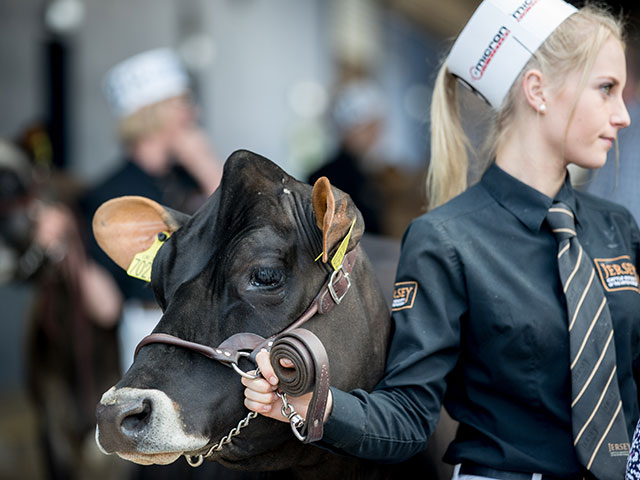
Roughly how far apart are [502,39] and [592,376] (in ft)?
2.51

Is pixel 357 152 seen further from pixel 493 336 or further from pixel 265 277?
pixel 265 277

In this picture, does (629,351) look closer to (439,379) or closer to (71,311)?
(439,379)

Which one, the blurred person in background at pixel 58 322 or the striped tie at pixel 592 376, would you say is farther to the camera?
the blurred person in background at pixel 58 322

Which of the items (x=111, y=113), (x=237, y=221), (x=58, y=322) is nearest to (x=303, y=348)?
(x=237, y=221)

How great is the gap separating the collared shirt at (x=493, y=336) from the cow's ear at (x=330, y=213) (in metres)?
0.25

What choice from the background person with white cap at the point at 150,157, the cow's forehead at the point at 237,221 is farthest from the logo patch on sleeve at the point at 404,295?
the background person with white cap at the point at 150,157

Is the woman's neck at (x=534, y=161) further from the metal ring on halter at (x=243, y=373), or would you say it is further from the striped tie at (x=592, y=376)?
the metal ring on halter at (x=243, y=373)

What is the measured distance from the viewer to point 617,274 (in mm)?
1936

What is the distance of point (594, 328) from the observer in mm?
1813

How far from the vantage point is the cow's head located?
1.58 m

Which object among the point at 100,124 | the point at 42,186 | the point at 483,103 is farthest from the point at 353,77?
the point at 483,103

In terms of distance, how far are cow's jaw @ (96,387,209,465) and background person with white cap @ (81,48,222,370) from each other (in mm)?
2357

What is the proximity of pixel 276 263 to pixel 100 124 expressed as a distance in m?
5.94

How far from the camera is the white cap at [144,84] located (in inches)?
169
